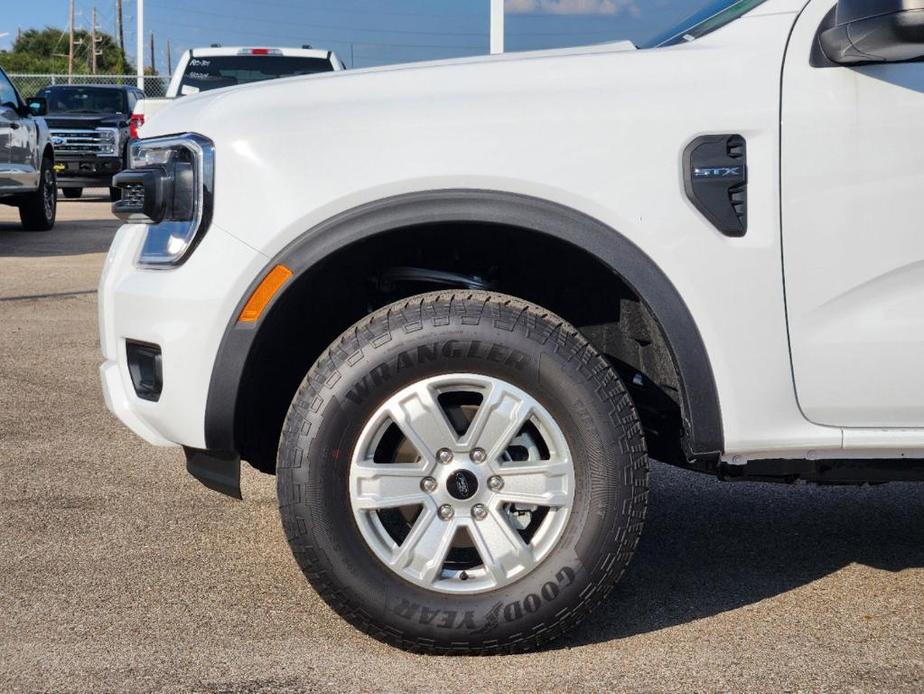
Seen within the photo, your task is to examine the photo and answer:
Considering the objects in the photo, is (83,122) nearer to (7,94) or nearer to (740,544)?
(7,94)

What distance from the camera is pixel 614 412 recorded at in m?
3.00

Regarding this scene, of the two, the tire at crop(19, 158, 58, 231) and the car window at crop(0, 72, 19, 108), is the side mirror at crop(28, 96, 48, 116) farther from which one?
the tire at crop(19, 158, 58, 231)

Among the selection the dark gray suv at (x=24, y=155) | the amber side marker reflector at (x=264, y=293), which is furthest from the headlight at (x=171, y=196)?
the dark gray suv at (x=24, y=155)

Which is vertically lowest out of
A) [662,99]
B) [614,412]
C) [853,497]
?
[853,497]

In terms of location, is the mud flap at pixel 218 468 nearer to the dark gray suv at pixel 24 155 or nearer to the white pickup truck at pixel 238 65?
the white pickup truck at pixel 238 65

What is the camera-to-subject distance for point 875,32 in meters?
2.75

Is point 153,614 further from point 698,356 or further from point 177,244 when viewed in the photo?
point 698,356

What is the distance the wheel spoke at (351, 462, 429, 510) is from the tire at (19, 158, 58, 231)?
12477mm

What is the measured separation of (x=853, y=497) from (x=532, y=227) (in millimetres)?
2152

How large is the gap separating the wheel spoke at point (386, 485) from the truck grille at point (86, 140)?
62.6 ft

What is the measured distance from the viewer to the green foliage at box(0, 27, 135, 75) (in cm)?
6669

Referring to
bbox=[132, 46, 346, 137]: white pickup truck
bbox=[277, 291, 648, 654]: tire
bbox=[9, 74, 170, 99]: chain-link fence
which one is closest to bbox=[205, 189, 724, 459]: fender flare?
bbox=[277, 291, 648, 654]: tire

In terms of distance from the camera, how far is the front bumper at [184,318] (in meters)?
3.04

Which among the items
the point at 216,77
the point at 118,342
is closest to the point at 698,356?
the point at 118,342
